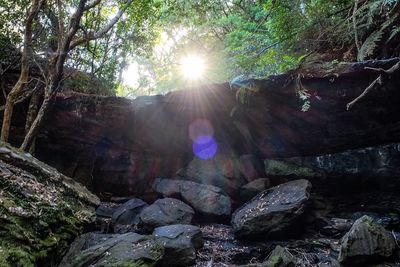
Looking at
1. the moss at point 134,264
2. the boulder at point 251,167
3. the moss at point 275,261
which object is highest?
the boulder at point 251,167

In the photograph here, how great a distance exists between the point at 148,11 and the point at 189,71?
3768 millimetres

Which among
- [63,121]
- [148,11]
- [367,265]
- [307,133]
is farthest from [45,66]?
[367,265]

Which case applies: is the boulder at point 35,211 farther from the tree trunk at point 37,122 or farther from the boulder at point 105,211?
the boulder at point 105,211

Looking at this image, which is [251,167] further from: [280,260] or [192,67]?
[192,67]

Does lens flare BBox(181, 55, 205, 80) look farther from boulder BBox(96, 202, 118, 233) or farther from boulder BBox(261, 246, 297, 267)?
boulder BBox(261, 246, 297, 267)

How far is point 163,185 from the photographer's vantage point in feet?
34.1

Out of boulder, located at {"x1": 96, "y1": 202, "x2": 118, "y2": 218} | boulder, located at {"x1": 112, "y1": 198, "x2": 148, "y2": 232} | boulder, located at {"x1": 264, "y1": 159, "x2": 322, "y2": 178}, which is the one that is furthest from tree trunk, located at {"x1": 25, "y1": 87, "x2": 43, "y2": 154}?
boulder, located at {"x1": 264, "y1": 159, "x2": 322, "y2": 178}

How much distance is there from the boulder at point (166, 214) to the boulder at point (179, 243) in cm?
116

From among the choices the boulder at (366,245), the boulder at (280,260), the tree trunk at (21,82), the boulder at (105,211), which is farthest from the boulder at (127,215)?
the boulder at (366,245)

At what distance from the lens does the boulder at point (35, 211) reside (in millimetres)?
4500

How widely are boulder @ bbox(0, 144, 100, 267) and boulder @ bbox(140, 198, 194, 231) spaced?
173 cm

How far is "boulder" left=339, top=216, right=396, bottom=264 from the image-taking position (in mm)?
5617

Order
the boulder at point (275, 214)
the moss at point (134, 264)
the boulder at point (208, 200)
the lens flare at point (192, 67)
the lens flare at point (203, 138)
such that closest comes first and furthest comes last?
the moss at point (134, 264) < the boulder at point (275, 214) < the boulder at point (208, 200) < the lens flare at point (203, 138) < the lens flare at point (192, 67)

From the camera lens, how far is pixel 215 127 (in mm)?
10477
